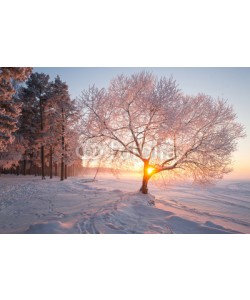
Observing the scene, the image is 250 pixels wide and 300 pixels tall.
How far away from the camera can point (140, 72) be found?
813 centimetres

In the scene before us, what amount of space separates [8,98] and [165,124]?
7.83 meters

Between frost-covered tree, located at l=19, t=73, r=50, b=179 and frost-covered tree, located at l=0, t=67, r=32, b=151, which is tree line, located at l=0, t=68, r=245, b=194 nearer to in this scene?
frost-covered tree, located at l=0, t=67, r=32, b=151

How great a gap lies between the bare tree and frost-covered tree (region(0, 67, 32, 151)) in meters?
3.13

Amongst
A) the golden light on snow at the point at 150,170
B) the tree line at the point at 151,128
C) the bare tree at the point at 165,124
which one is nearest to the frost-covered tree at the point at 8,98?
the tree line at the point at 151,128

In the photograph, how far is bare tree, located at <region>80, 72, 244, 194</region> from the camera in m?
8.12

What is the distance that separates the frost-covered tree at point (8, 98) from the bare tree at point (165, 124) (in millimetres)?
3128

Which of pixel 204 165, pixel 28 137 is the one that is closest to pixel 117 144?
pixel 204 165

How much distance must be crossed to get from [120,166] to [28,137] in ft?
49.4

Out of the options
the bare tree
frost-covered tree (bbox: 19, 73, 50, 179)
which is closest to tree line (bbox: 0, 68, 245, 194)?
the bare tree

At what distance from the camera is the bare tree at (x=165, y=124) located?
812 centimetres

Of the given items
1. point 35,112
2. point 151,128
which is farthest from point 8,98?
point 35,112

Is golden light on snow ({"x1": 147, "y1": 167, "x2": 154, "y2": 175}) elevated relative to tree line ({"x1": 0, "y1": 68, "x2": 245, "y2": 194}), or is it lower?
A: lower

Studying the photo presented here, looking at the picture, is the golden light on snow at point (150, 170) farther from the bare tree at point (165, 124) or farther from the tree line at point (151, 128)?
the bare tree at point (165, 124)
